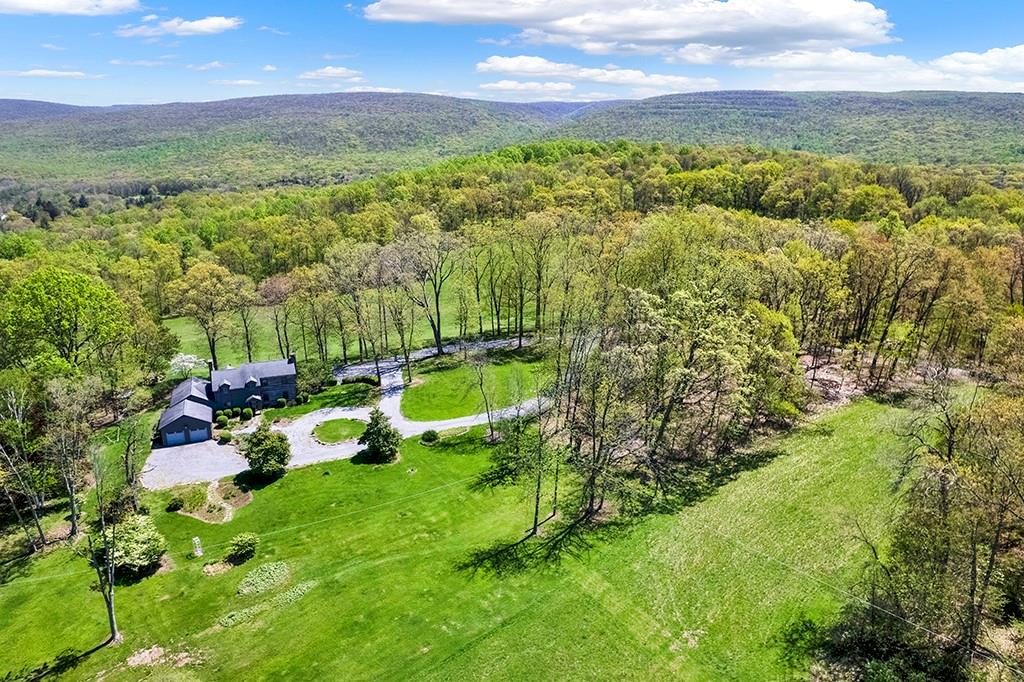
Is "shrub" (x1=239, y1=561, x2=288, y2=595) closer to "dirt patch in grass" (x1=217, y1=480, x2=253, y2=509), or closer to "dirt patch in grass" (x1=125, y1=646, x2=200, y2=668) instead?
"dirt patch in grass" (x1=125, y1=646, x2=200, y2=668)

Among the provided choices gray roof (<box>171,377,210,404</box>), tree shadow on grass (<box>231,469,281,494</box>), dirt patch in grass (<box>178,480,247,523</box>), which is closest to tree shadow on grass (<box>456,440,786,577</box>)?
tree shadow on grass (<box>231,469,281,494</box>)

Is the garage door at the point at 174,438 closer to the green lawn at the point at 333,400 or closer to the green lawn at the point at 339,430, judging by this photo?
the green lawn at the point at 333,400

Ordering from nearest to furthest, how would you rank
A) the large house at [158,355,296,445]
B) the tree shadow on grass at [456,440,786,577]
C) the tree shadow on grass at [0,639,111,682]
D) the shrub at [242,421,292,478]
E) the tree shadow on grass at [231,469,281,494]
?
the tree shadow on grass at [0,639,111,682] → the tree shadow on grass at [456,440,786,577] → the tree shadow on grass at [231,469,281,494] → the shrub at [242,421,292,478] → the large house at [158,355,296,445]

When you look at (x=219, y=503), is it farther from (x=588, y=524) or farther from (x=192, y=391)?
(x=588, y=524)

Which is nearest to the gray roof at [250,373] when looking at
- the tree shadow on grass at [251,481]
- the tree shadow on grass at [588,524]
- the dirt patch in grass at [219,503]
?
the tree shadow on grass at [251,481]

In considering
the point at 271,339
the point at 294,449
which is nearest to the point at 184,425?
the point at 294,449
